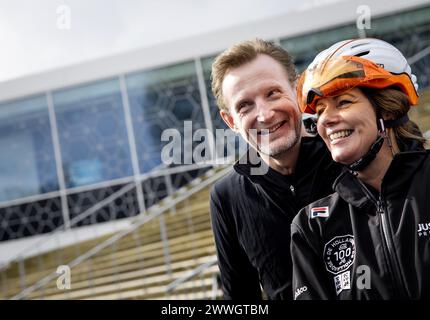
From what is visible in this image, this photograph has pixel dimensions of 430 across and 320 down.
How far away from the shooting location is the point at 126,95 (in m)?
14.2

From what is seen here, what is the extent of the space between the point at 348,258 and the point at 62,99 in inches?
521

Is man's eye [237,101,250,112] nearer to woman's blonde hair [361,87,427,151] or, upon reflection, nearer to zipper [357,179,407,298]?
woman's blonde hair [361,87,427,151]

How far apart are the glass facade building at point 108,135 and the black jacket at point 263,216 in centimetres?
1034

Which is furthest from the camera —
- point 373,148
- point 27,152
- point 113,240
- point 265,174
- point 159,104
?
point 27,152

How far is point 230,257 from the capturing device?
3.16m

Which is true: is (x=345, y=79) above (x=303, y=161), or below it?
above

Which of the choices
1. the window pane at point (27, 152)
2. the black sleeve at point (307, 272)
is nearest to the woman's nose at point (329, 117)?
the black sleeve at point (307, 272)

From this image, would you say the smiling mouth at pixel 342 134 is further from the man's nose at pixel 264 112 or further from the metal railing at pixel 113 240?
the metal railing at pixel 113 240

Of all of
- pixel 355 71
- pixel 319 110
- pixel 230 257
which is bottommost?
pixel 230 257

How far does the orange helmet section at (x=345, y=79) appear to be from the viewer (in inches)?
86.3

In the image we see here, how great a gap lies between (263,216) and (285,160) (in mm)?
290

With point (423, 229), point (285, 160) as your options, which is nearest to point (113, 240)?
point (285, 160)

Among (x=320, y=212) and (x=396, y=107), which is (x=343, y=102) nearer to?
(x=396, y=107)
